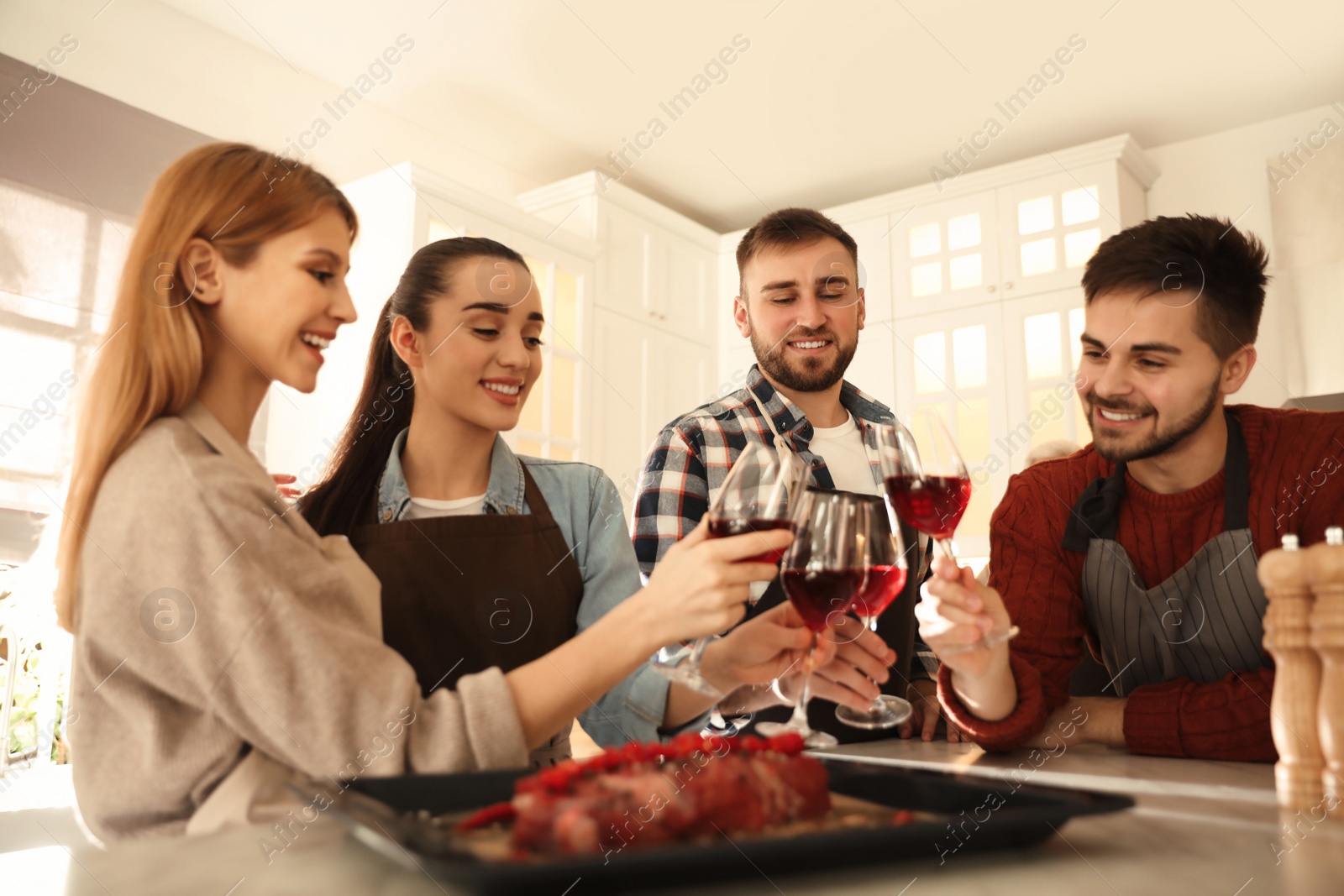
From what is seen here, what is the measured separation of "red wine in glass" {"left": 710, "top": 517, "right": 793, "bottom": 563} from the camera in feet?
2.97

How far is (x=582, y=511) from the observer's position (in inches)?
57.7

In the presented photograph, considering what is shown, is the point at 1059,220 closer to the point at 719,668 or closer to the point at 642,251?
the point at 642,251

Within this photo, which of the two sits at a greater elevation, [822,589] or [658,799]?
[822,589]

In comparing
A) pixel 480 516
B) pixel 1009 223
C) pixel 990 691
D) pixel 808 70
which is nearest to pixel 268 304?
pixel 480 516

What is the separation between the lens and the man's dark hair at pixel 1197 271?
5.22 ft

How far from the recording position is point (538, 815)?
1.68ft

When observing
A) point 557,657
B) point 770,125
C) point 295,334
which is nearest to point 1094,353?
point 557,657

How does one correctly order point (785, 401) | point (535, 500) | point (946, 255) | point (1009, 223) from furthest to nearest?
point (946, 255) → point (1009, 223) → point (785, 401) → point (535, 500)

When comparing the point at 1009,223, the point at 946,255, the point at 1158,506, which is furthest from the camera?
the point at 946,255

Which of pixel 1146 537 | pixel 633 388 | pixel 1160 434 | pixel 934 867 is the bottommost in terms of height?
pixel 934 867

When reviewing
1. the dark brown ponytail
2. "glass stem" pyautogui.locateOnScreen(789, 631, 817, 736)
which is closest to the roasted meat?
"glass stem" pyautogui.locateOnScreen(789, 631, 817, 736)

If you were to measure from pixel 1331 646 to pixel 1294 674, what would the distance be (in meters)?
0.06

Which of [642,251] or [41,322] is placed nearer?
[41,322]

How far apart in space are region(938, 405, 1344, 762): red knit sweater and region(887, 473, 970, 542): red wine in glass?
A: 1.01ft
